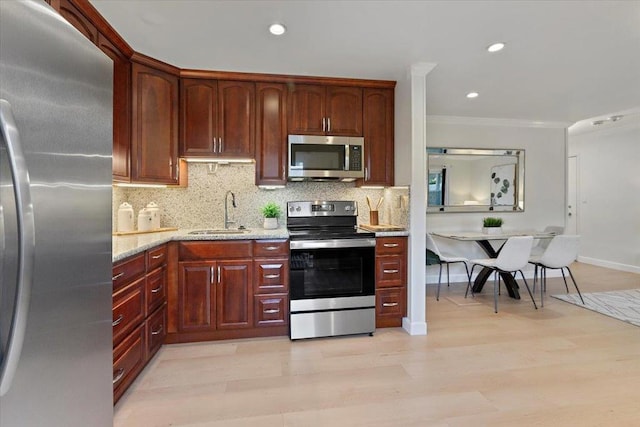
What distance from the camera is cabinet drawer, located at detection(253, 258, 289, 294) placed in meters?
2.61

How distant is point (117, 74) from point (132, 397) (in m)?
2.24

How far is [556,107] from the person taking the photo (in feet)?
13.0

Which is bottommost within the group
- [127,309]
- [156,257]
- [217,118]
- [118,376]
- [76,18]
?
[118,376]

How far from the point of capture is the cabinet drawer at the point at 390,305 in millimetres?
2793

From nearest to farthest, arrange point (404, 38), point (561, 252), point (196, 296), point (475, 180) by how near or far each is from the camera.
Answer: point (404, 38) → point (196, 296) → point (561, 252) → point (475, 180)

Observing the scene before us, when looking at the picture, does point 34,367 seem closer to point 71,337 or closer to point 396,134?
point 71,337

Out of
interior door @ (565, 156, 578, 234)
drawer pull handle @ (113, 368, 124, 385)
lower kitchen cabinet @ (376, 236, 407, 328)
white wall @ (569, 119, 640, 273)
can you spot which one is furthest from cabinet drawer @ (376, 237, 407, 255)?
interior door @ (565, 156, 578, 234)

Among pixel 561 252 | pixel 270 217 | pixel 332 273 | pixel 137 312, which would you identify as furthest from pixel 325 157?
pixel 561 252

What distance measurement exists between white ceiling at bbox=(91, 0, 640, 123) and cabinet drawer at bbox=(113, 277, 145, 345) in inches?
68.5

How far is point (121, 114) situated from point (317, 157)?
1.63m

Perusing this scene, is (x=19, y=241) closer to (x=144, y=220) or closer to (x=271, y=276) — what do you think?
(x=271, y=276)

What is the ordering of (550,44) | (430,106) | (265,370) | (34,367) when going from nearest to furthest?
1. (34,367)
2. (265,370)
3. (550,44)
4. (430,106)

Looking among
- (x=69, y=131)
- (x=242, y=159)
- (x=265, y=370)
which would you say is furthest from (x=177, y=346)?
(x=69, y=131)

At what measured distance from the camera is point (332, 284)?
266 centimetres
